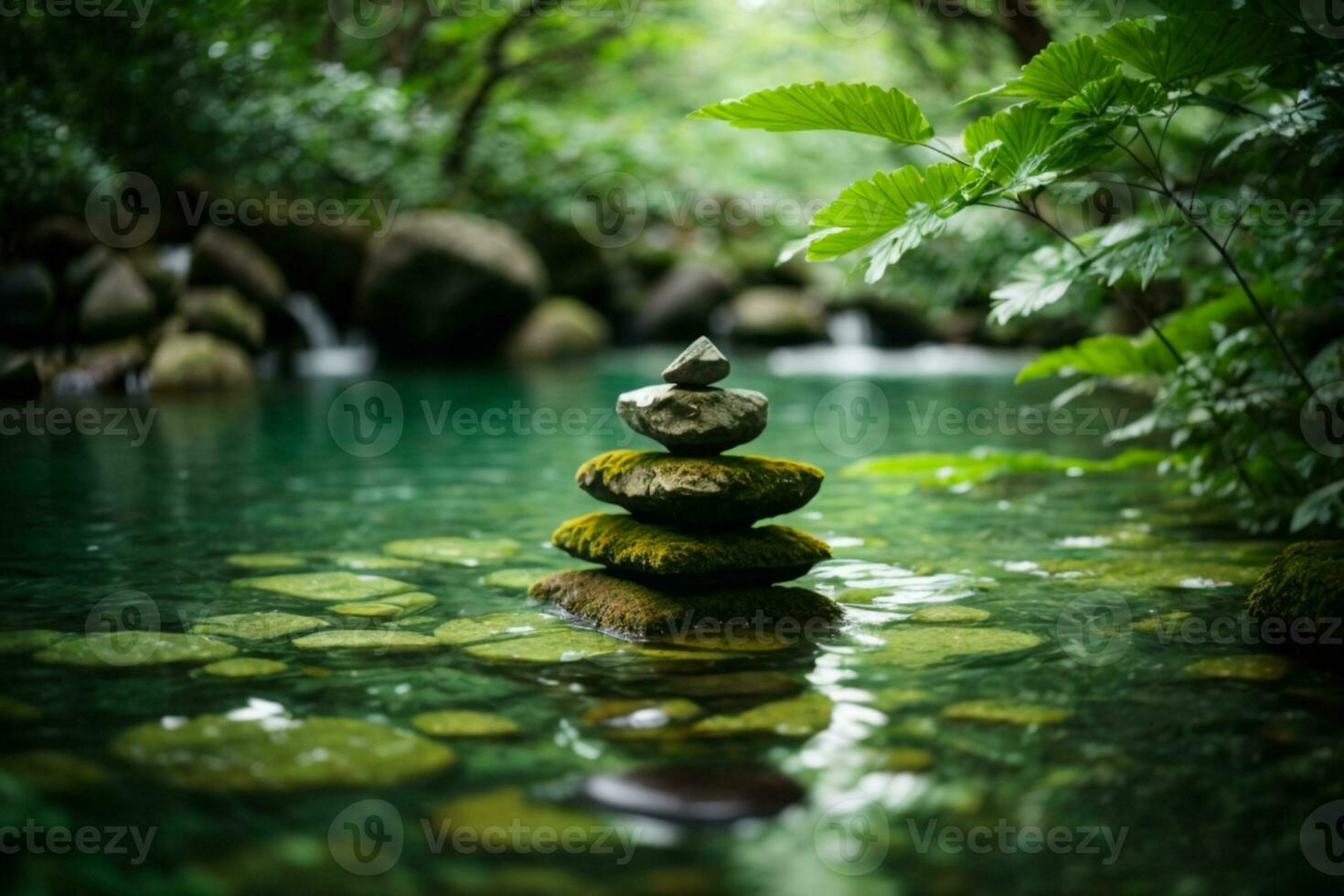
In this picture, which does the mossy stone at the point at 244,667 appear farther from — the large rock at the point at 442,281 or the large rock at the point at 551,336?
the large rock at the point at 551,336

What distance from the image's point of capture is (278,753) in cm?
302

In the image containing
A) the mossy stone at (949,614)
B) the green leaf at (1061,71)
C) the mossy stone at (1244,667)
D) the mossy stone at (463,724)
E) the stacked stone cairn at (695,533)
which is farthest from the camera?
the mossy stone at (949,614)

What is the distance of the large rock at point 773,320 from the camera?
25.0 metres

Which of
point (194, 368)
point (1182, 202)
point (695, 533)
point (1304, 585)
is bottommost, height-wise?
point (1304, 585)

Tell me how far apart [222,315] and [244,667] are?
14.6m

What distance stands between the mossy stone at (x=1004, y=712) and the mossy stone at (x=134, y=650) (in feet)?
8.85

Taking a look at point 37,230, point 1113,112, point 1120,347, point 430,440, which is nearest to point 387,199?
point 37,230

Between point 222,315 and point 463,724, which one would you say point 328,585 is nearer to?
point 463,724

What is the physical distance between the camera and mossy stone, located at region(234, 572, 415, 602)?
16.7 feet

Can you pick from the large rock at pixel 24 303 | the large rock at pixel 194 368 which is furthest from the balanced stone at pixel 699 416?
the large rock at pixel 194 368

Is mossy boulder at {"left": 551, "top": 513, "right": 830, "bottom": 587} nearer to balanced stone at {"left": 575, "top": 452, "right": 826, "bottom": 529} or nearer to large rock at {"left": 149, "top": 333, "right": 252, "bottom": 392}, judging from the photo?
balanced stone at {"left": 575, "top": 452, "right": 826, "bottom": 529}

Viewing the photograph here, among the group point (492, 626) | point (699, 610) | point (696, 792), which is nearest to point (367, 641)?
point (492, 626)

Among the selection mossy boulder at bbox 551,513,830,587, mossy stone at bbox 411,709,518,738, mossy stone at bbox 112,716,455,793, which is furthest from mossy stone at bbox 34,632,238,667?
mossy boulder at bbox 551,513,830,587

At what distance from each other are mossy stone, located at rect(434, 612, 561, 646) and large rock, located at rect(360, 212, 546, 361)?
16422 millimetres
